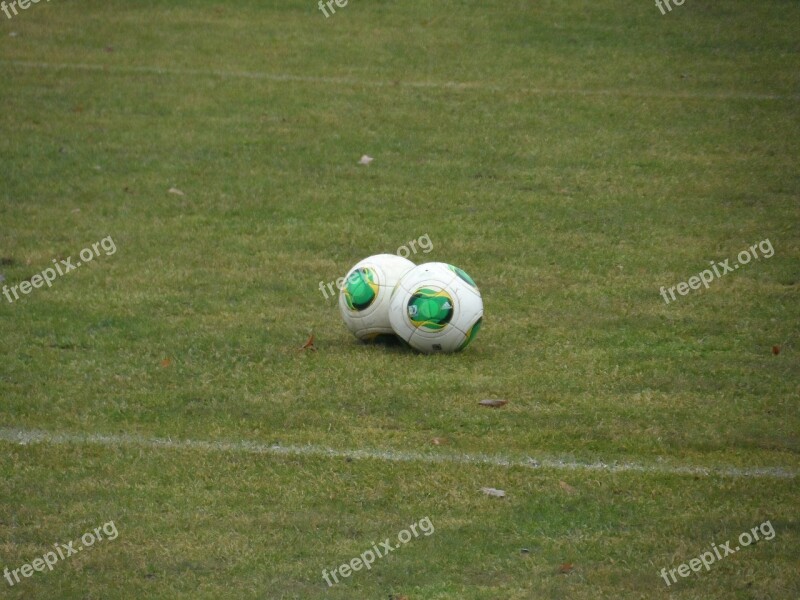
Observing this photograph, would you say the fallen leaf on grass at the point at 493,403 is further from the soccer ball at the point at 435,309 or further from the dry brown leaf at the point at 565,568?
the dry brown leaf at the point at 565,568

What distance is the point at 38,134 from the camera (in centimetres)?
1565

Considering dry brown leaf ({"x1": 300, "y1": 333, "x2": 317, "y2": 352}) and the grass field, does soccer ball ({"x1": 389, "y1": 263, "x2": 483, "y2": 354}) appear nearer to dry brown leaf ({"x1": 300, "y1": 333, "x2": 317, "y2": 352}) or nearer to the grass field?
the grass field

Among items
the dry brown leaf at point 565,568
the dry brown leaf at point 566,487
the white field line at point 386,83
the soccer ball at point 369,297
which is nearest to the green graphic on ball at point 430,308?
the soccer ball at point 369,297

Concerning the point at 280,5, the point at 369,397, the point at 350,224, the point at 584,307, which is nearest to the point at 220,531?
the point at 369,397

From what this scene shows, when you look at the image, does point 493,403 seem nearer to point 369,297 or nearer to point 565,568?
point 369,297

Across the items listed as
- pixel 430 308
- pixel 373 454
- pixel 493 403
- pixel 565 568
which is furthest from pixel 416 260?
pixel 565 568

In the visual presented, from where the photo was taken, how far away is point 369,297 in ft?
29.0

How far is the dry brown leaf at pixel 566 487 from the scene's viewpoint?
21.7 ft

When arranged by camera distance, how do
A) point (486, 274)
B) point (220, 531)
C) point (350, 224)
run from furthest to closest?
point (350, 224) < point (486, 274) < point (220, 531)

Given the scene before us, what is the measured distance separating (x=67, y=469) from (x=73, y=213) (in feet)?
21.6

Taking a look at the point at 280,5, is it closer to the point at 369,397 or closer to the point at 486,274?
the point at 486,274

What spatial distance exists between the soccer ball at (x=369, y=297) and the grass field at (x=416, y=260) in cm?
24

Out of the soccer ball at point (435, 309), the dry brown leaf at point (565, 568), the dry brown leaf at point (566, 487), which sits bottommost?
the dry brown leaf at point (566, 487)

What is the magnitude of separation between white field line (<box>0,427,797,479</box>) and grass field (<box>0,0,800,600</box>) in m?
0.03
